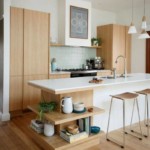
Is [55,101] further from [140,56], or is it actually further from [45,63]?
[140,56]

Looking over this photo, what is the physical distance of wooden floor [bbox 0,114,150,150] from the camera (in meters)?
2.74

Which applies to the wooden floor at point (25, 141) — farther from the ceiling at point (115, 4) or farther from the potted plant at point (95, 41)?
the ceiling at point (115, 4)

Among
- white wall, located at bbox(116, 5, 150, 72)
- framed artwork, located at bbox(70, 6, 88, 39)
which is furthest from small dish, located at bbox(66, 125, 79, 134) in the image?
white wall, located at bbox(116, 5, 150, 72)

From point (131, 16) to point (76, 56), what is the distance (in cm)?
218

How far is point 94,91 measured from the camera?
2992mm

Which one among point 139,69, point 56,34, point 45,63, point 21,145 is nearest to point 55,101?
point 21,145

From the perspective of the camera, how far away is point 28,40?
13.6ft

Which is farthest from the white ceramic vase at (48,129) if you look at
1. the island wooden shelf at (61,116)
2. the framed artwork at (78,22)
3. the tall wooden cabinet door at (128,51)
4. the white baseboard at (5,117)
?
the tall wooden cabinet door at (128,51)

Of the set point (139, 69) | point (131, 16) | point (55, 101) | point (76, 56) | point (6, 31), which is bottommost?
point (55, 101)

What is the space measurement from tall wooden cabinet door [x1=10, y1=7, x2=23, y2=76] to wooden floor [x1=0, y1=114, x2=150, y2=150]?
115 centimetres

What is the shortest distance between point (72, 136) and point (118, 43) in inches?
158

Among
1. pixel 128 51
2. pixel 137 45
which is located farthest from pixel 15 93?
pixel 137 45

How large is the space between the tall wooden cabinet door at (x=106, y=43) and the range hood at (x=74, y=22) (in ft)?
2.28

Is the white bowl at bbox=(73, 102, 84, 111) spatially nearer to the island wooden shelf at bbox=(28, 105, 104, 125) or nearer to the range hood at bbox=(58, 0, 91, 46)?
the island wooden shelf at bbox=(28, 105, 104, 125)
